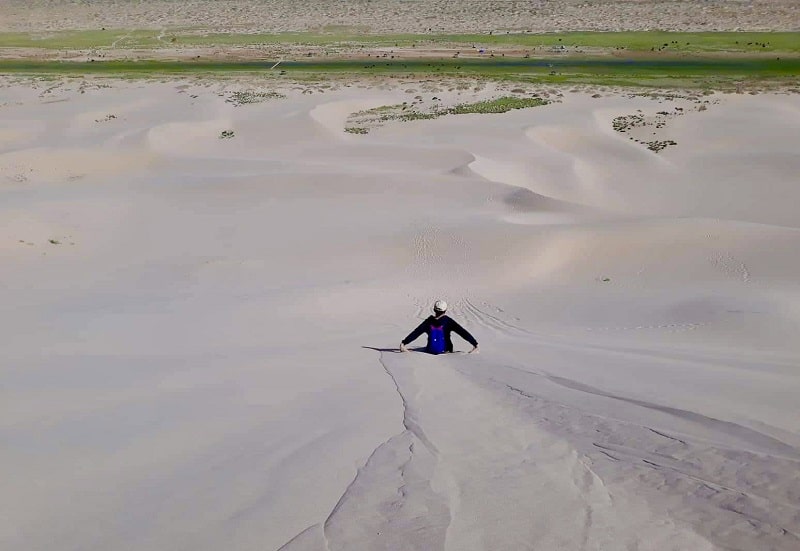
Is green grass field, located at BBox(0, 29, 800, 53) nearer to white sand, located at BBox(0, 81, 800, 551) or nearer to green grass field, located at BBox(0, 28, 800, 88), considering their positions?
green grass field, located at BBox(0, 28, 800, 88)

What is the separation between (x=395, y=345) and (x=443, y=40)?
2107 inches

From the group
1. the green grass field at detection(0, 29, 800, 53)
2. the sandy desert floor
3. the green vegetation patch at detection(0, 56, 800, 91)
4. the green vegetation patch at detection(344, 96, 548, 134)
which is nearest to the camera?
the green vegetation patch at detection(344, 96, 548, 134)

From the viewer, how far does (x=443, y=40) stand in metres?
60.0

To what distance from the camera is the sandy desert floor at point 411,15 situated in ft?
216

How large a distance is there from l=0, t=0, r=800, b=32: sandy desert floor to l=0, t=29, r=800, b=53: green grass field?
3.58 metres

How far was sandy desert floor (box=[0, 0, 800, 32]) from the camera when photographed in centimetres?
6575

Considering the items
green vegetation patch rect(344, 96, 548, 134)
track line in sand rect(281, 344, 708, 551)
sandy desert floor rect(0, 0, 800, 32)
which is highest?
track line in sand rect(281, 344, 708, 551)

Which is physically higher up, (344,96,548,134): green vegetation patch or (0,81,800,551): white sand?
(0,81,800,551): white sand

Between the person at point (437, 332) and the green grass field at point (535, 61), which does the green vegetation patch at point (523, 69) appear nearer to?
the green grass field at point (535, 61)

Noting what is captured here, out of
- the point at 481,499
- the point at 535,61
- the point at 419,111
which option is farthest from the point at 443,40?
the point at 481,499

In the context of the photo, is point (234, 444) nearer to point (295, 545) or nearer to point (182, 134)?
point (295, 545)

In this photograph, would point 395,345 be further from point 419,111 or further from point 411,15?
point 411,15

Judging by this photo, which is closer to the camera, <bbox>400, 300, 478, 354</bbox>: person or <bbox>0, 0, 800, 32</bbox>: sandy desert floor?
<bbox>400, 300, 478, 354</bbox>: person

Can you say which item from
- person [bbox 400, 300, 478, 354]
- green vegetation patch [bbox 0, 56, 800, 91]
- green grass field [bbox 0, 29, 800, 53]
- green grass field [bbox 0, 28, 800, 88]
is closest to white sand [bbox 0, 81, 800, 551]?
person [bbox 400, 300, 478, 354]
